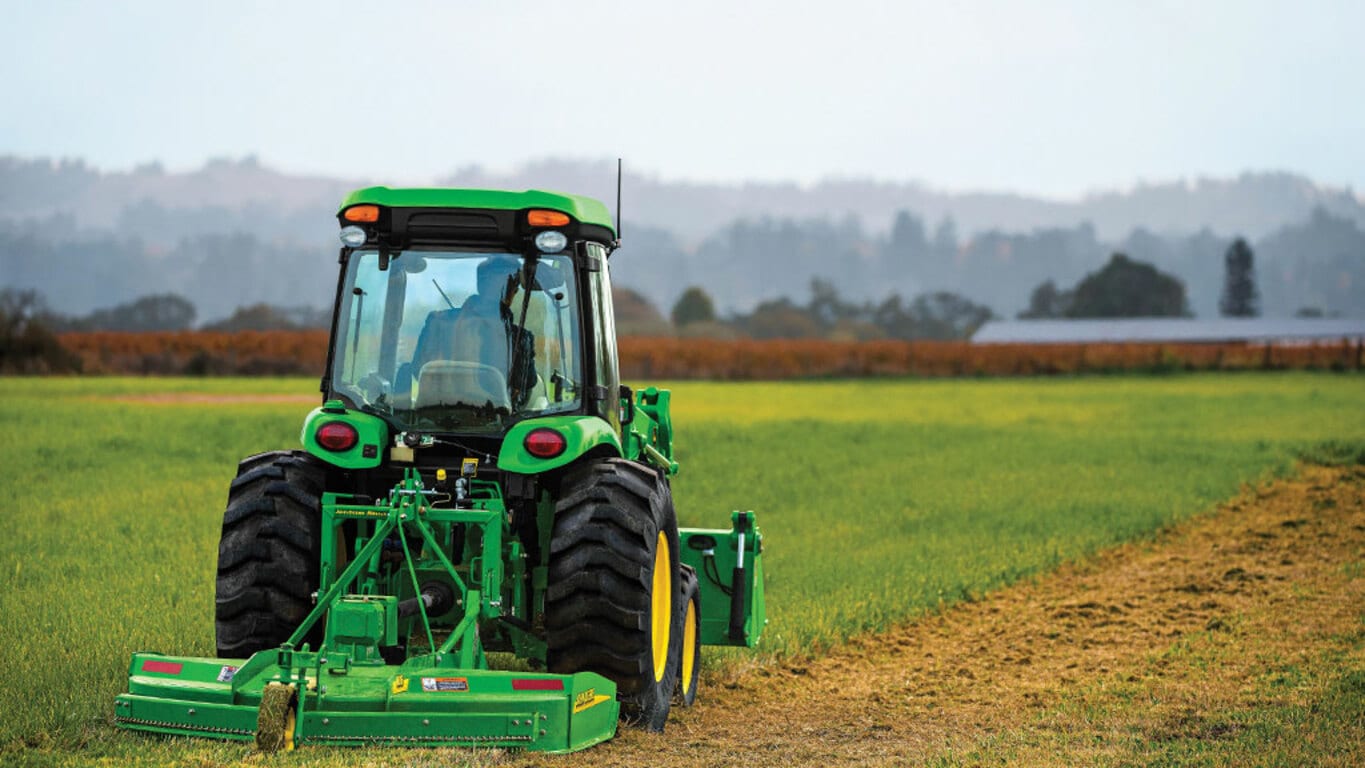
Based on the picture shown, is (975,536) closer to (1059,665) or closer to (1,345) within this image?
(1059,665)

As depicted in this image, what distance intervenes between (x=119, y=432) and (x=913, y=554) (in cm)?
1675

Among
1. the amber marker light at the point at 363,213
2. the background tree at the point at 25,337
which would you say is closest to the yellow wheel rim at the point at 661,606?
the amber marker light at the point at 363,213

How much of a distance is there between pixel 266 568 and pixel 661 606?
6.93 feet

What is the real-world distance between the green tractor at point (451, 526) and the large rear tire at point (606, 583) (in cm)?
1

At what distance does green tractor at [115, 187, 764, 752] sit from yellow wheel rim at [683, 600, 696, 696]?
23.4 inches

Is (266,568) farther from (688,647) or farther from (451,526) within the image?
(688,647)

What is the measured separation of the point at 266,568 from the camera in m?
7.80

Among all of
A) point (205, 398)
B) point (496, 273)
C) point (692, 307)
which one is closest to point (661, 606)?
point (496, 273)

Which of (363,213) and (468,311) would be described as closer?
(363,213)

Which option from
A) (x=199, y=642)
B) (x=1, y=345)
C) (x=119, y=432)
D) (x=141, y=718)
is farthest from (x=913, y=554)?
(x=1, y=345)

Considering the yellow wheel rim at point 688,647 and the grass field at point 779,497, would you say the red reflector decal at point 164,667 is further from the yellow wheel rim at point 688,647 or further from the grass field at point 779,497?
the yellow wheel rim at point 688,647

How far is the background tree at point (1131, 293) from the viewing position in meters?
142

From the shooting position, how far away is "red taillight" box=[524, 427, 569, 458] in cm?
776

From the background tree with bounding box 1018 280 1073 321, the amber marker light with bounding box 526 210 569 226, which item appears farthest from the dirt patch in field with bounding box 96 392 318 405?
the background tree with bounding box 1018 280 1073 321
